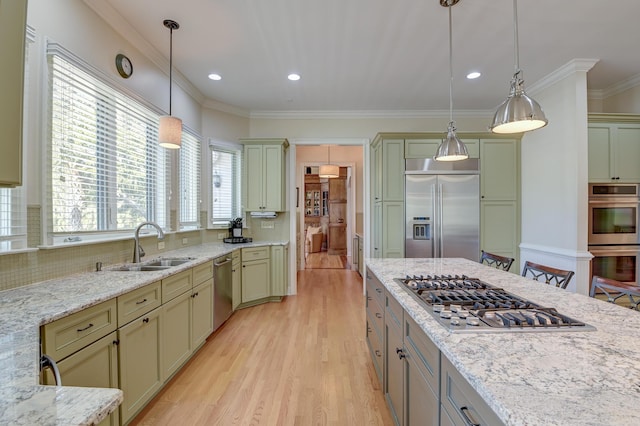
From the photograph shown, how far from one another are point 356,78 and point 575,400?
351cm

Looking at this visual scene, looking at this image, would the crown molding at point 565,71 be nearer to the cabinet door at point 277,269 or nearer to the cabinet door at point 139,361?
the cabinet door at point 277,269

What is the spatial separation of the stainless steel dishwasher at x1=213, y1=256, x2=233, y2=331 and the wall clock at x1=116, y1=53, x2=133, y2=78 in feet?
6.17

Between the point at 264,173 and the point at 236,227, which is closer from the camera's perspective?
the point at 236,227

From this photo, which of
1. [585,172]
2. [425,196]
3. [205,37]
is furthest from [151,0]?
[585,172]

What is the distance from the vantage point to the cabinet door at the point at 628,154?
3.20 m

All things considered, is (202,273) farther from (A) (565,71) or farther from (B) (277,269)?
(A) (565,71)

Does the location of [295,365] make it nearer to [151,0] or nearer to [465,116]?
[151,0]

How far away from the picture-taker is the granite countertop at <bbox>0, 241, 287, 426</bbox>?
63 centimetres

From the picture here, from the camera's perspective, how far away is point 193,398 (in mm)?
2100

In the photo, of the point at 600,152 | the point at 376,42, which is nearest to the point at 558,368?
the point at 376,42

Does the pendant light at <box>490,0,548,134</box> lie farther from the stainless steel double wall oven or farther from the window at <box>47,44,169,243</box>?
the window at <box>47,44,169,243</box>

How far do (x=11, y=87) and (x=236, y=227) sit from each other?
11.4ft

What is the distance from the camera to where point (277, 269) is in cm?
430

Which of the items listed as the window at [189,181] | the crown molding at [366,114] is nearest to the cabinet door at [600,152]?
the crown molding at [366,114]
